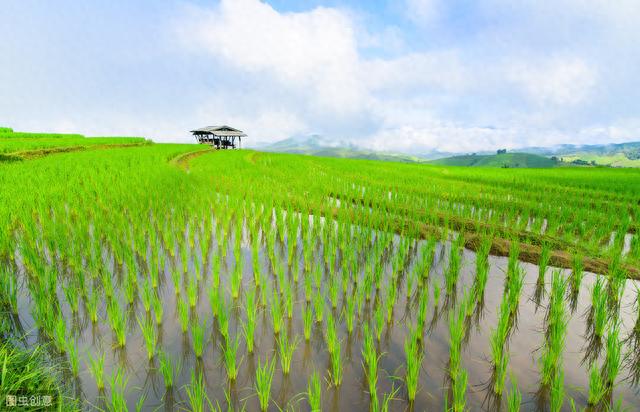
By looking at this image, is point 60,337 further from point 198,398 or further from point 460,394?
point 460,394

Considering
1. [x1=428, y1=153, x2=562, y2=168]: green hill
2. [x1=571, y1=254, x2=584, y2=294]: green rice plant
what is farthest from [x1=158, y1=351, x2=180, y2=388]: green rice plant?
[x1=428, y1=153, x2=562, y2=168]: green hill

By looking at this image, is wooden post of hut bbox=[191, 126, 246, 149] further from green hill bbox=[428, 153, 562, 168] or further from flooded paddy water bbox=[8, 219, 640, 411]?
green hill bbox=[428, 153, 562, 168]

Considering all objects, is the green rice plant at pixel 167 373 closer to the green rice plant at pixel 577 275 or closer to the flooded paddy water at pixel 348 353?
the flooded paddy water at pixel 348 353

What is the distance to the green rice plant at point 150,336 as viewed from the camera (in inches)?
81.0

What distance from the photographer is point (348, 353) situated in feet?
7.23

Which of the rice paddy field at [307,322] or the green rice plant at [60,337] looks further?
the green rice plant at [60,337]

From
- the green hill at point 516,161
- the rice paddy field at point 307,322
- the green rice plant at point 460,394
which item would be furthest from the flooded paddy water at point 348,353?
the green hill at point 516,161

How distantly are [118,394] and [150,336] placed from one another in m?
0.47

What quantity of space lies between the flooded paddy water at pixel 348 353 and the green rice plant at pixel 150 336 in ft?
0.14

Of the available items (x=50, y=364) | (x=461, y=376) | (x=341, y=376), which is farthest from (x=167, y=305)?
(x=461, y=376)

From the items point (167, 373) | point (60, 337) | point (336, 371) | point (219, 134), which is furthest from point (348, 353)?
point (219, 134)

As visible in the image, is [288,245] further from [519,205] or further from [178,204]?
[519,205]

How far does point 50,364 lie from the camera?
1964 mm

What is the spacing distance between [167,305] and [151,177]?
662 cm
